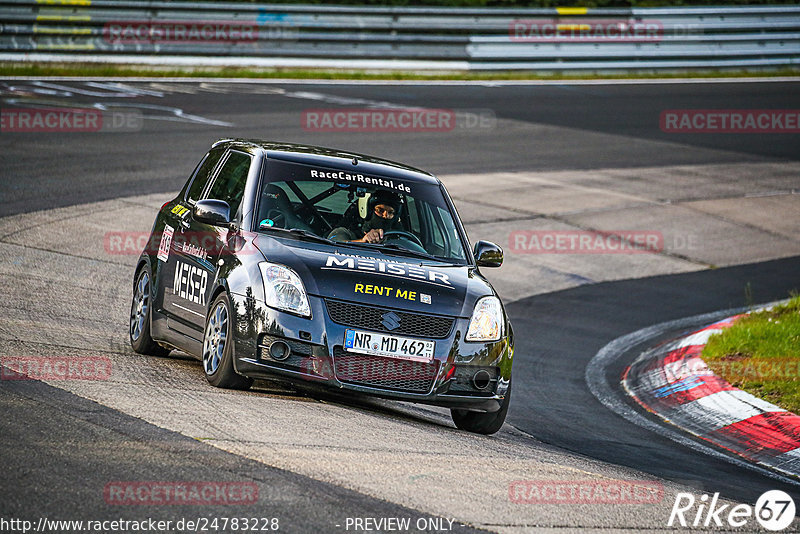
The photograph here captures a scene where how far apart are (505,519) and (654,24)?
1010 inches

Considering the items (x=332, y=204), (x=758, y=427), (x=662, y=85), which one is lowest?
(x=758, y=427)

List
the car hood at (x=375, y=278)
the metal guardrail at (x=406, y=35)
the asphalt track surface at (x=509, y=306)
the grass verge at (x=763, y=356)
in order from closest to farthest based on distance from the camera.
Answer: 1. the asphalt track surface at (x=509, y=306)
2. the car hood at (x=375, y=278)
3. the grass verge at (x=763, y=356)
4. the metal guardrail at (x=406, y=35)

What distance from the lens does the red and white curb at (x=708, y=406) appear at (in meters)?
8.80

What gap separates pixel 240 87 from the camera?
24641mm

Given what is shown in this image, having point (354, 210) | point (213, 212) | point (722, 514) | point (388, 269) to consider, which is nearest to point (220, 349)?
point (213, 212)

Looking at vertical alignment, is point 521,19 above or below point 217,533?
above

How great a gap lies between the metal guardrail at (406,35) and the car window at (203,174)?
53.6ft

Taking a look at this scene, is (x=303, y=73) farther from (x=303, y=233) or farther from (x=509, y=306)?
(x=303, y=233)

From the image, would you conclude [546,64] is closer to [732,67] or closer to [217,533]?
[732,67]

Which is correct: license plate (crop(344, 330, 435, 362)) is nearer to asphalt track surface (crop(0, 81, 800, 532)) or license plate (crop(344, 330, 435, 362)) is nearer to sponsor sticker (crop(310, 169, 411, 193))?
asphalt track surface (crop(0, 81, 800, 532))

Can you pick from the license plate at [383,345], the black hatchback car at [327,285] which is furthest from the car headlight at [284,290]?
the license plate at [383,345]

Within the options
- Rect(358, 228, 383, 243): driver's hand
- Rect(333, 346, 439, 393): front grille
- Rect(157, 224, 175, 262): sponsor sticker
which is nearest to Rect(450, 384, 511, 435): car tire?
Rect(333, 346, 439, 393): front grille

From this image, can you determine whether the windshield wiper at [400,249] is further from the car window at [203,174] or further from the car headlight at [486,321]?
the car window at [203,174]

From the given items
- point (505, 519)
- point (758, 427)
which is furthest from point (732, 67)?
→ point (505, 519)
